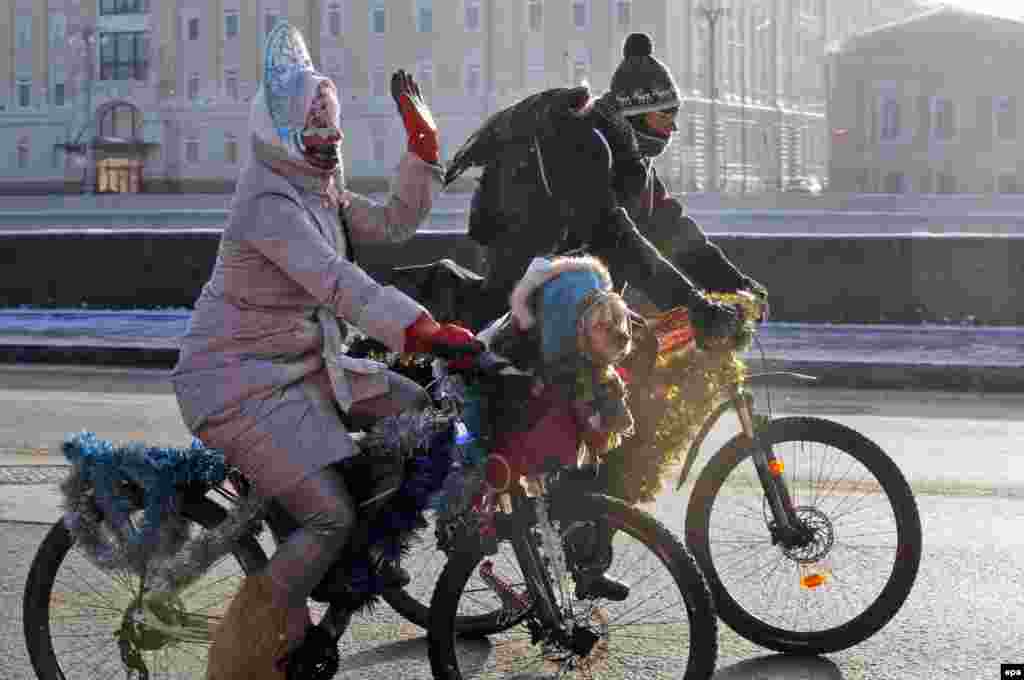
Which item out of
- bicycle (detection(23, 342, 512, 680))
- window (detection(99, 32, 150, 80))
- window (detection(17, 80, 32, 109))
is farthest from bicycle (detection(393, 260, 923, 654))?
window (detection(17, 80, 32, 109))

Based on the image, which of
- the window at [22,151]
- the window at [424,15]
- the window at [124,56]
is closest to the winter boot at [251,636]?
the window at [424,15]

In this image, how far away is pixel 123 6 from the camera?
8925 centimetres

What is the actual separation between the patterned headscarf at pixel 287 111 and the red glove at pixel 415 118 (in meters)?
0.39

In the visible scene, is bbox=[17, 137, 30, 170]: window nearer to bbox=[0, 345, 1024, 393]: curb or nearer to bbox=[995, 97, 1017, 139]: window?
bbox=[995, 97, 1017, 139]: window

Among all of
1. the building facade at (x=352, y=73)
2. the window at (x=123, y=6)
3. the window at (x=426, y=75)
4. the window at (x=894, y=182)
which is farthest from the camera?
the window at (x=123, y=6)

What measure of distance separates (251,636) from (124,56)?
87.9 metres

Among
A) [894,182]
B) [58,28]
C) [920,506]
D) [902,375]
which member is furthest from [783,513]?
[58,28]

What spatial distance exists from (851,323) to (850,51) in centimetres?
5950

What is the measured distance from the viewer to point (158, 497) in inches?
169

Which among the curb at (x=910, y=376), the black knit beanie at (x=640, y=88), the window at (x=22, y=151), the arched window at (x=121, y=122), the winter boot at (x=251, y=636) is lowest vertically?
the curb at (x=910, y=376)

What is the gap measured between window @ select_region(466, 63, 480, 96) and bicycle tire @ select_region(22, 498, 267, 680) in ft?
257

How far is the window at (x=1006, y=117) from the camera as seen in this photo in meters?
71.5

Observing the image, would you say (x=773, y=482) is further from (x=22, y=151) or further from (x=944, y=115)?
(x=22, y=151)

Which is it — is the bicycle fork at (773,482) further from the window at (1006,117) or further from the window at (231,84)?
the window at (231,84)
